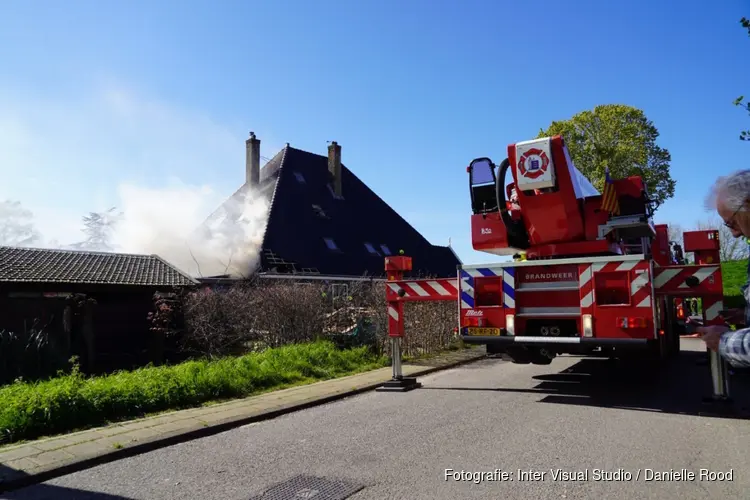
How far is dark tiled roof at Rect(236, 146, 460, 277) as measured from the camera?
26938 millimetres

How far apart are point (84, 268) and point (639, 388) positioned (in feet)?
47.8

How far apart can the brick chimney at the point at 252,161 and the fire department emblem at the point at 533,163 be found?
24477 millimetres

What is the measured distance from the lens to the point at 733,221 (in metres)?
2.32

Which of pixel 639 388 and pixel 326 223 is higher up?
pixel 326 223

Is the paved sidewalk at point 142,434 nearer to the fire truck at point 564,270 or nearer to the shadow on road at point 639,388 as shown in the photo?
the shadow on road at point 639,388

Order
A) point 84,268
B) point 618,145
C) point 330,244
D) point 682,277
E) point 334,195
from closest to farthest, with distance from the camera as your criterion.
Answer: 1. point 682,277
2. point 84,268
3. point 618,145
4. point 330,244
5. point 334,195

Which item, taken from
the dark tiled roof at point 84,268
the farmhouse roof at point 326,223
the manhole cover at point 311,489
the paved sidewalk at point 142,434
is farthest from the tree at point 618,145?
the manhole cover at point 311,489

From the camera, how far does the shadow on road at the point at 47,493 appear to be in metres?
4.23

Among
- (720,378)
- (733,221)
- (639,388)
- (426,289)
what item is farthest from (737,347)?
(639,388)

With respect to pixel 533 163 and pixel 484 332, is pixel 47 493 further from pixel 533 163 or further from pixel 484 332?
pixel 533 163

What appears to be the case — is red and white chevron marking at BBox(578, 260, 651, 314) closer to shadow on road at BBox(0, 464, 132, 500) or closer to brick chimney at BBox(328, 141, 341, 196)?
shadow on road at BBox(0, 464, 132, 500)

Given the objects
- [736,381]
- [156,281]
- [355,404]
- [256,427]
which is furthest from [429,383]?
[156,281]

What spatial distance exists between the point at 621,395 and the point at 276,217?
70.9 feet

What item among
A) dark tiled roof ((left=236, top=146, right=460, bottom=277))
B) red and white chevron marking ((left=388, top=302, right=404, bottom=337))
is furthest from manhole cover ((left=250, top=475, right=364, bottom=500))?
dark tiled roof ((left=236, top=146, right=460, bottom=277))
